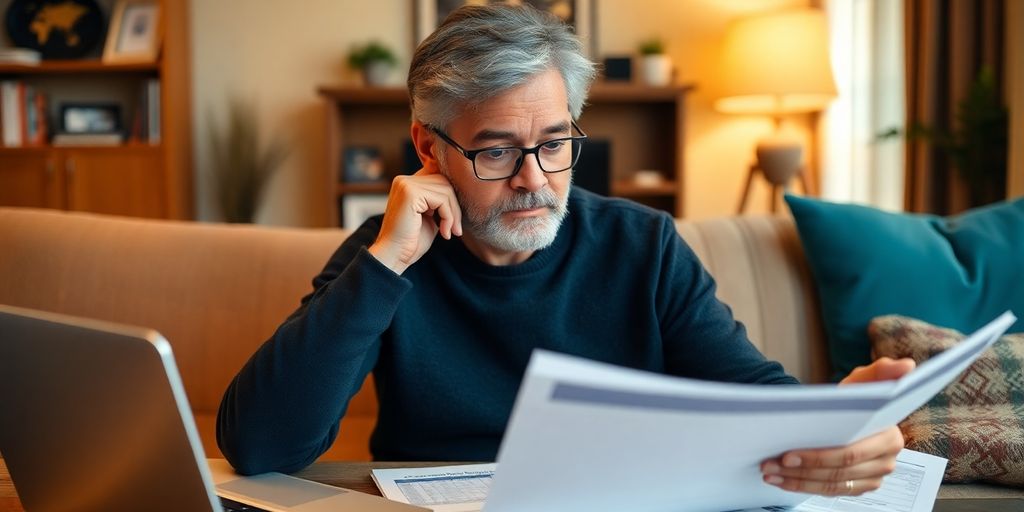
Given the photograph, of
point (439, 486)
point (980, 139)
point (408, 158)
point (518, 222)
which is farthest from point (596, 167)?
point (439, 486)

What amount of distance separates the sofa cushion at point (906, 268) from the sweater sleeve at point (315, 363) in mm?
913

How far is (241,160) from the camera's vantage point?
4.71 metres

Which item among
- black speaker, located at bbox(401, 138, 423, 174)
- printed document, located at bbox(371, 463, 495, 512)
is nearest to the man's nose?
printed document, located at bbox(371, 463, 495, 512)

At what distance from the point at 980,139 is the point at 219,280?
2331mm

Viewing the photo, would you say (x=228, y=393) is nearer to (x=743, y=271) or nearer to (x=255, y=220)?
(x=743, y=271)

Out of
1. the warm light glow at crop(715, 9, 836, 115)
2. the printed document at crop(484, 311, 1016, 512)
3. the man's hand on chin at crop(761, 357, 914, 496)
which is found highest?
the warm light glow at crop(715, 9, 836, 115)

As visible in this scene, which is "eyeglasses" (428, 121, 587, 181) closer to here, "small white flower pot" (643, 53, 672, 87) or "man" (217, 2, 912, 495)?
"man" (217, 2, 912, 495)

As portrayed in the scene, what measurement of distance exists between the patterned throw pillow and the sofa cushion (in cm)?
8

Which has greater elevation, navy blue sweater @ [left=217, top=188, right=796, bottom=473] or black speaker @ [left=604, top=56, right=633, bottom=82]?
black speaker @ [left=604, top=56, right=633, bottom=82]

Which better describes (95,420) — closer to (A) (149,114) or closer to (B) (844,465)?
(B) (844,465)

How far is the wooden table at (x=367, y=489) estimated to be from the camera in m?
0.89

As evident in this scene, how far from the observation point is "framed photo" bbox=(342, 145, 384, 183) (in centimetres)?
470

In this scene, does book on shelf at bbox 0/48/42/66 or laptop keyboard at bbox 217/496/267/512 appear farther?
book on shelf at bbox 0/48/42/66

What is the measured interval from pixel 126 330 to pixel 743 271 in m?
1.35
